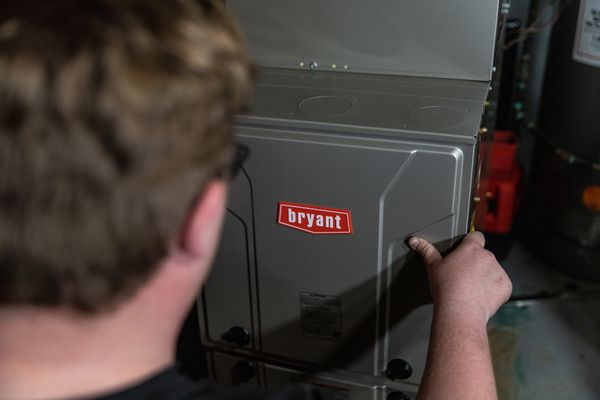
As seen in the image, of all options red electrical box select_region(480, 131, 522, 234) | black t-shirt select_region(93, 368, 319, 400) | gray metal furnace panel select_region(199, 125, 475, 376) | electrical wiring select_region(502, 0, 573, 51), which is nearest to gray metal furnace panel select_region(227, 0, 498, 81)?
gray metal furnace panel select_region(199, 125, 475, 376)

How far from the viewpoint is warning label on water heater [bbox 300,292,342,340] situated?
3.47ft

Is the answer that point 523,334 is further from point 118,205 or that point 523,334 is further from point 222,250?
point 118,205

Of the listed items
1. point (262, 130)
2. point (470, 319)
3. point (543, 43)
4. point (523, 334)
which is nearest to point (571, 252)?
point (523, 334)

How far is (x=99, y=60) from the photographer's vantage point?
0.46 metres

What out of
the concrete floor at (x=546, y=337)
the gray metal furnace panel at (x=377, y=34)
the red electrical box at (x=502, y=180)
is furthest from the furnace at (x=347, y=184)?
the red electrical box at (x=502, y=180)

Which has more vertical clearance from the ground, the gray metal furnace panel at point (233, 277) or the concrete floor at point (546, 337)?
the gray metal furnace panel at point (233, 277)

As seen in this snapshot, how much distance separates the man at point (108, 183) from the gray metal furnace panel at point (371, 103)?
0.38 meters

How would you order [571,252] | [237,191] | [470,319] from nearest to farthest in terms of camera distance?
[470,319], [237,191], [571,252]

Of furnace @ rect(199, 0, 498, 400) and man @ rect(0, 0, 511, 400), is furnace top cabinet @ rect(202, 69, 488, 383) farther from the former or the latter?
man @ rect(0, 0, 511, 400)

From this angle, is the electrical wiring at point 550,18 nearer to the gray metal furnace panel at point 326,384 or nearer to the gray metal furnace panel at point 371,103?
the gray metal furnace panel at point 371,103

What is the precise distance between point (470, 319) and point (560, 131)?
44.8 inches

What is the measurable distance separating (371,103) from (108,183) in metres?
0.58

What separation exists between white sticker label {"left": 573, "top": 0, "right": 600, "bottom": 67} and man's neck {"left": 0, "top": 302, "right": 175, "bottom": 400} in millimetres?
1479

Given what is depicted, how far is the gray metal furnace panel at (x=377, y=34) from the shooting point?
0.98 m
